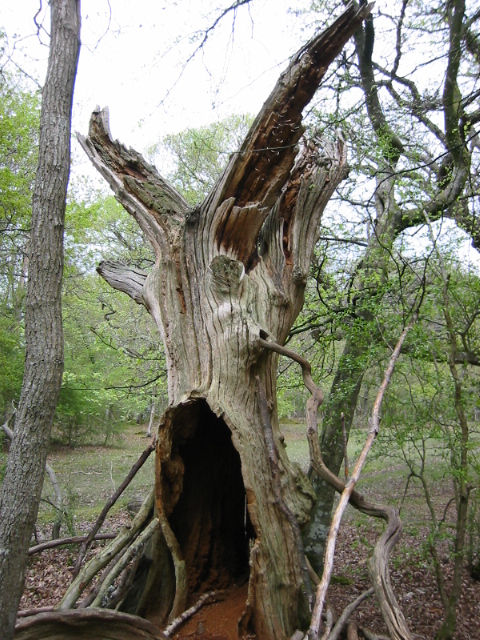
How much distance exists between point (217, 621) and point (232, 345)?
68.4 inches

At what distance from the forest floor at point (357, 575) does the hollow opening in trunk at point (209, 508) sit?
0.19 m

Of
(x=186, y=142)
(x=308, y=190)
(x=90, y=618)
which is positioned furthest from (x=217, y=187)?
(x=186, y=142)

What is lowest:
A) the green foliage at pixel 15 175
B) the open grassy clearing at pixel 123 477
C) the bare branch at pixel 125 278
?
the open grassy clearing at pixel 123 477

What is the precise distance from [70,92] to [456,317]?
4.06 m

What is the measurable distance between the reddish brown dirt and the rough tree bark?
0.12m

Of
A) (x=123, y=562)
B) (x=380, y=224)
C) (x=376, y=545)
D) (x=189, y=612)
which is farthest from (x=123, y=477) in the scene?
(x=376, y=545)

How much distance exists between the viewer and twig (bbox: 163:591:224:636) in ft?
8.89

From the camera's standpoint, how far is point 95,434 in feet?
70.2

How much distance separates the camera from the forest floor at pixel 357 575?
2.98m

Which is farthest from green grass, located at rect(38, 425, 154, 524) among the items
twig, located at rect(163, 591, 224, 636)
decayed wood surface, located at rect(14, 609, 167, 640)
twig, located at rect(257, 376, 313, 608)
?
twig, located at rect(257, 376, 313, 608)

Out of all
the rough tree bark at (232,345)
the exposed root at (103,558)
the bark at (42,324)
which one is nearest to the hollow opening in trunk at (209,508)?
the rough tree bark at (232,345)

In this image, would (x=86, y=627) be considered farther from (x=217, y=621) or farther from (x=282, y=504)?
(x=282, y=504)

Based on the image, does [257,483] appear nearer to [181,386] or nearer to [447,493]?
[181,386]

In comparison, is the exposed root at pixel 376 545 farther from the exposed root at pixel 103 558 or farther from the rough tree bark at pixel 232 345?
the exposed root at pixel 103 558
